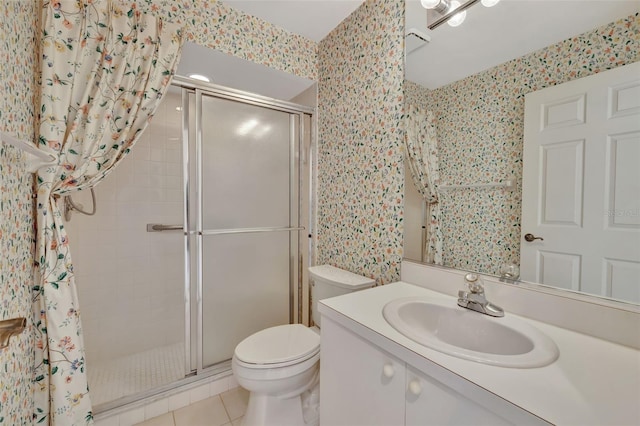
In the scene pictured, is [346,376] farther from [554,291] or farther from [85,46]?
[85,46]

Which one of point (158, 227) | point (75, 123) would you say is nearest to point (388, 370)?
point (75, 123)

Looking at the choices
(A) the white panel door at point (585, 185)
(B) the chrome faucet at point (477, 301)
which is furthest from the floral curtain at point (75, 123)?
(A) the white panel door at point (585, 185)

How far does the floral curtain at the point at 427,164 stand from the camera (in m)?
1.26

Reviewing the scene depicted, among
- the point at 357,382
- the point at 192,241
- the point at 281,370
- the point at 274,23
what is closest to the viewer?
the point at 357,382

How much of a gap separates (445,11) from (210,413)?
8.11 ft

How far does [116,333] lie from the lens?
76.0 inches

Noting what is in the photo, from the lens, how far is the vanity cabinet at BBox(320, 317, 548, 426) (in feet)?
1.92

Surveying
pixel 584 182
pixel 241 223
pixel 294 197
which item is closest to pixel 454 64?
pixel 584 182

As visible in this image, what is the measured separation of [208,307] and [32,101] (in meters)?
1.35

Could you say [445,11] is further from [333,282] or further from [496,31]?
[333,282]

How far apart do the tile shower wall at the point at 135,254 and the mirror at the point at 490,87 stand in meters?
1.62

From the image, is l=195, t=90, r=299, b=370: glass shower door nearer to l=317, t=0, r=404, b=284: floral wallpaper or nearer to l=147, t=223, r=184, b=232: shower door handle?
l=317, t=0, r=404, b=284: floral wallpaper

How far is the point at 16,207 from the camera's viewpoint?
0.98 m

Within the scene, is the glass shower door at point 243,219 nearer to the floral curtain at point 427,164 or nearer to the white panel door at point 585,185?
the floral curtain at point 427,164
